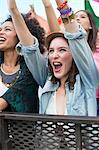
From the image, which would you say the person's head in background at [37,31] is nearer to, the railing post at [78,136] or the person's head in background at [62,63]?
the person's head in background at [62,63]

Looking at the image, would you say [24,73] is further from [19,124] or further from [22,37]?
[19,124]

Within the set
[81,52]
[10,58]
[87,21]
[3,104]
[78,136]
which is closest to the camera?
[78,136]

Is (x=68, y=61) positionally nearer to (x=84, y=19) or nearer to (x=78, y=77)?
(x=78, y=77)

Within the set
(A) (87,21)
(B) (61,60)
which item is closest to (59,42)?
(B) (61,60)

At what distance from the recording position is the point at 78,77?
0.92m

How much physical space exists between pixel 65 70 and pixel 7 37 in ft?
1.40

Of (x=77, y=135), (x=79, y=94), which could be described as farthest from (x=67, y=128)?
(x=79, y=94)

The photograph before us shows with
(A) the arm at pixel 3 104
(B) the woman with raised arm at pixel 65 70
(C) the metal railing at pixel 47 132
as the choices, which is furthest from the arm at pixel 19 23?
(C) the metal railing at pixel 47 132

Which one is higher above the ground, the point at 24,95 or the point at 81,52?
the point at 81,52

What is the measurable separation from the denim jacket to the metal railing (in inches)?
7.9

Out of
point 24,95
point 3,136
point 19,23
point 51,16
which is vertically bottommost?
point 3,136

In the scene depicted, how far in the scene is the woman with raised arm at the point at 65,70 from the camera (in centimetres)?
83

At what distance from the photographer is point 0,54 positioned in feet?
4.36

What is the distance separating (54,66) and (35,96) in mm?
142
